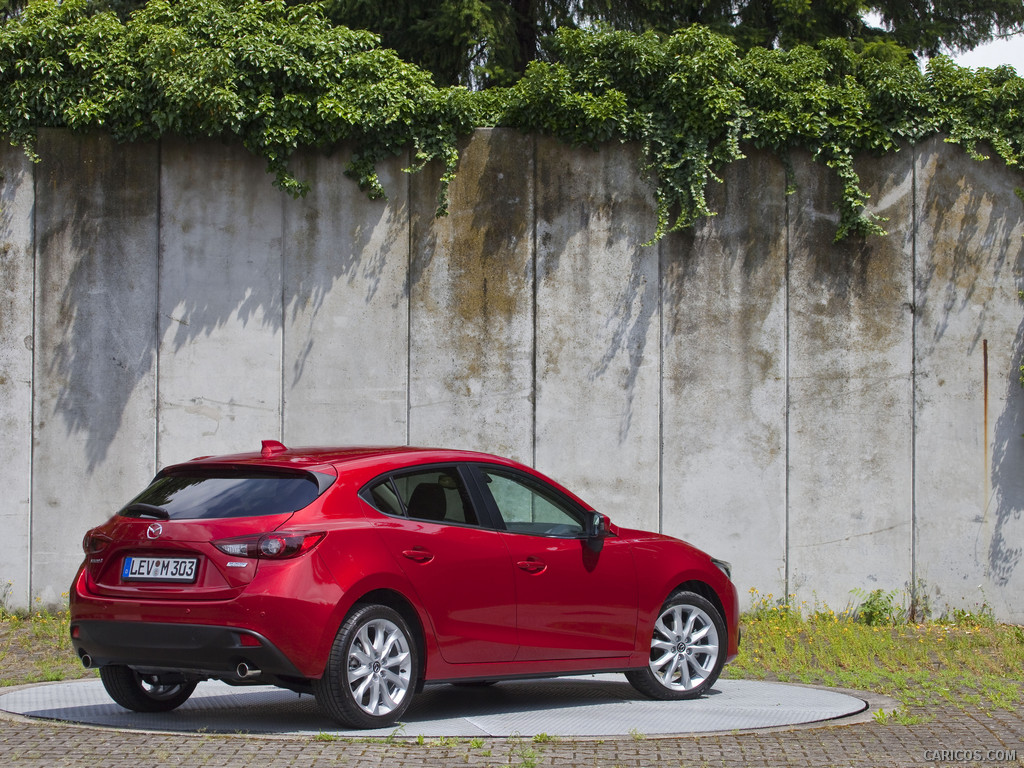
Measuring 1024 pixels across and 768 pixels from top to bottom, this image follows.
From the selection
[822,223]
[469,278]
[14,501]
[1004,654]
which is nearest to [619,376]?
[469,278]

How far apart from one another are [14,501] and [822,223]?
26.5 feet

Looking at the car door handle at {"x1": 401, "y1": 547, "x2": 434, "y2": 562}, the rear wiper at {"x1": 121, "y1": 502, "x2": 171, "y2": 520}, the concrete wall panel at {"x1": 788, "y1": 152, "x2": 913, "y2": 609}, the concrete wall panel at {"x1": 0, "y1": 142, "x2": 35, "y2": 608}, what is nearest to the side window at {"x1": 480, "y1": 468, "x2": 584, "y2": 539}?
the car door handle at {"x1": 401, "y1": 547, "x2": 434, "y2": 562}

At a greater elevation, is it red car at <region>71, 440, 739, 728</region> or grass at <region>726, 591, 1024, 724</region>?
red car at <region>71, 440, 739, 728</region>

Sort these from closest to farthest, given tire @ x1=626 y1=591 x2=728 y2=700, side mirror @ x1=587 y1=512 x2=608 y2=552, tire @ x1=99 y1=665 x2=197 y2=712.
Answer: tire @ x1=99 y1=665 x2=197 y2=712, side mirror @ x1=587 y1=512 x2=608 y2=552, tire @ x1=626 y1=591 x2=728 y2=700

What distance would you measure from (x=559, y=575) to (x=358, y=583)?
1474 mm

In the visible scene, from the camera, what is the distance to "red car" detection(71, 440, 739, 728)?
5711 mm

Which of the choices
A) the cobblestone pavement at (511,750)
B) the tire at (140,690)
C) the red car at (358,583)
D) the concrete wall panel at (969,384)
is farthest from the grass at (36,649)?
the concrete wall panel at (969,384)

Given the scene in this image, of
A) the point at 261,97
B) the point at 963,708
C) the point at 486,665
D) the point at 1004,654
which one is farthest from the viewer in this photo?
the point at 261,97

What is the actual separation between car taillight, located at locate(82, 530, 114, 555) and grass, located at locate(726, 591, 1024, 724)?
14.0 ft

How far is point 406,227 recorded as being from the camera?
11391 mm

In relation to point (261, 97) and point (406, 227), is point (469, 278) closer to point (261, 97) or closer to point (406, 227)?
point (406, 227)

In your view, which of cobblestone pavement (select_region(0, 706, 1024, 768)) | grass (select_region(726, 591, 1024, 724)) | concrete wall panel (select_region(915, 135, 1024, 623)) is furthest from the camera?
concrete wall panel (select_region(915, 135, 1024, 623))

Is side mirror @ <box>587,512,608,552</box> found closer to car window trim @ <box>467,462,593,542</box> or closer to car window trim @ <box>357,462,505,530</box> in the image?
car window trim @ <box>467,462,593,542</box>

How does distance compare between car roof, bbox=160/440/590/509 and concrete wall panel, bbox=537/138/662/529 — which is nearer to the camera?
car roof, bbox=160/440/590/509
